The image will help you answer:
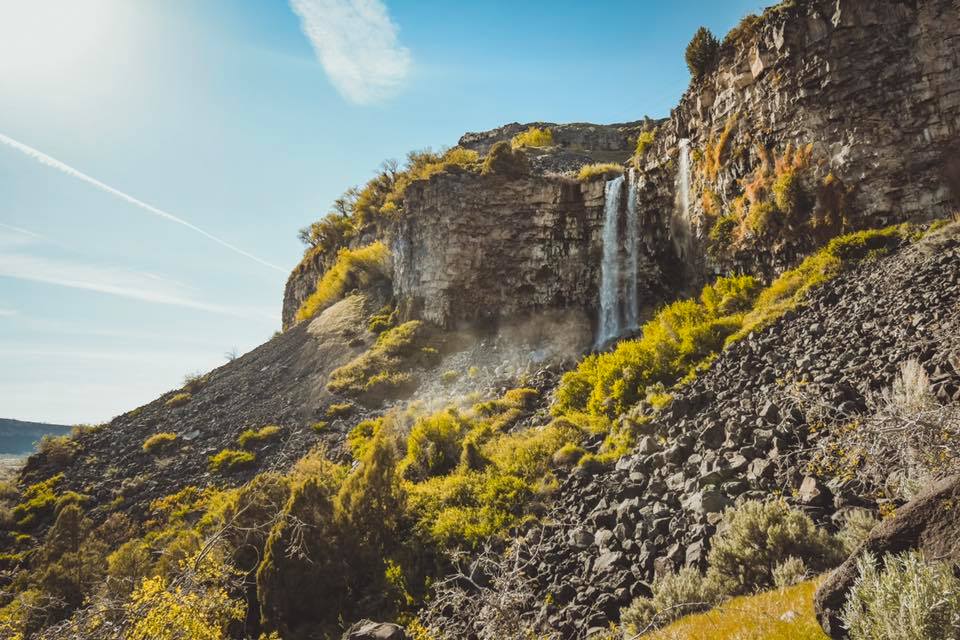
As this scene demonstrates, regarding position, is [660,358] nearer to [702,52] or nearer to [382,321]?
[702,52]

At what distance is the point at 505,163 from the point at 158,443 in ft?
86.7

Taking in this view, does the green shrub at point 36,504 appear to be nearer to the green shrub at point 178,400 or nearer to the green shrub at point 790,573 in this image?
the green shrub at point 178,400

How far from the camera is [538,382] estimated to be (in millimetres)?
21359

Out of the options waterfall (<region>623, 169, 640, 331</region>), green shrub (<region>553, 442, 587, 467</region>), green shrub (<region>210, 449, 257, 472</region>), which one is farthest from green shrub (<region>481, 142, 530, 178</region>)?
green shrub (<region>553, 442, 587, 467</region>)

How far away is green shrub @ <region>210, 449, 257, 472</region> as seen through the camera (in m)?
22.1

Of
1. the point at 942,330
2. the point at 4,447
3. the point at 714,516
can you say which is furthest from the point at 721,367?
the point at 4,447

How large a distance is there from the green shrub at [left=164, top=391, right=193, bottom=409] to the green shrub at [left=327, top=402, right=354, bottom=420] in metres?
14.0

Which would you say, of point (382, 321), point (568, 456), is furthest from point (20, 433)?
point (568, 456)

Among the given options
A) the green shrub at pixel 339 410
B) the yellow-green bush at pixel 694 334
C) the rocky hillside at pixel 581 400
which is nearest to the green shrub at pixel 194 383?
the rocky hillside at pixel 581 400

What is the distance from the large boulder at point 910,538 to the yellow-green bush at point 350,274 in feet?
119

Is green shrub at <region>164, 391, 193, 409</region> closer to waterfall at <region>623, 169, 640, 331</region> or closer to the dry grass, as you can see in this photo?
waterfall at <region>623, 169, 640, 331</region>

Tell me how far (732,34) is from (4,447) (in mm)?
138484

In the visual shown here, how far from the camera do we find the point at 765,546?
5.78 m

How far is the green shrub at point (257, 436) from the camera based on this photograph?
78.6 ft
